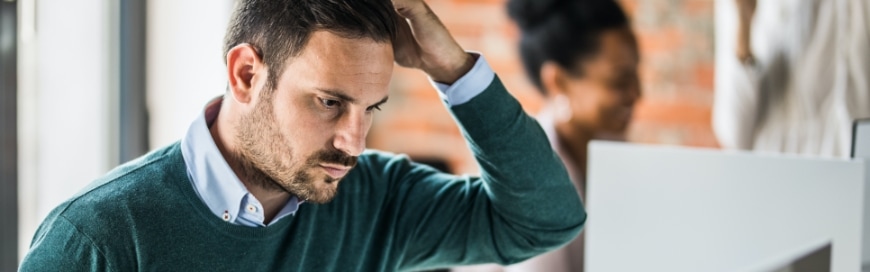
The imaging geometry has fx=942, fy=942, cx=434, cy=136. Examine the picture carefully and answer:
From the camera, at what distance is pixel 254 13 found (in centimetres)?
115

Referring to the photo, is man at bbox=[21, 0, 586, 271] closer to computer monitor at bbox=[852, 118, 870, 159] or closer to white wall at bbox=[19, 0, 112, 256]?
computer monitor at bbox=[852, 118, 870, 159]

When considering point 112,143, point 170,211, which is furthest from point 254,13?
point 112,143

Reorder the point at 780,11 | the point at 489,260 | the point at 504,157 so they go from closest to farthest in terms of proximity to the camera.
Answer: the point at 504,157
the point at 489,260
the point at 780,11

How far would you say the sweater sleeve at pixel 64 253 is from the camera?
104cm

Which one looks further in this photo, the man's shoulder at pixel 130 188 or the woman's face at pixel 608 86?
the woman's face at pixel 608 86

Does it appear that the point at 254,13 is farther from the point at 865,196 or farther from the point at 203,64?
the point at 203,64

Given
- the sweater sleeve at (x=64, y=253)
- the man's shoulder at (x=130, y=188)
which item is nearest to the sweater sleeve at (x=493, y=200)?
the man's shoulder at (x=130, y=188)

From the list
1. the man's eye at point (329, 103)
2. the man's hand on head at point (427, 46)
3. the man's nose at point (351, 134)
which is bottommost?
the man's nose at point (351, 134)

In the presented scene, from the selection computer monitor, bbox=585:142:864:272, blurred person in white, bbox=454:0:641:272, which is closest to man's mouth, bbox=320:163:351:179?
computer monitor, bbox=585:142:864:272

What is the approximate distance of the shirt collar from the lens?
115cm

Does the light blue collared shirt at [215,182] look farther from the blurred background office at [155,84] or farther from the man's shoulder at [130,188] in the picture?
the blurred background office at [155,84]

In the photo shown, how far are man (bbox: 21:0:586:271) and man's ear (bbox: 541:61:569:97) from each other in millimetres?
861

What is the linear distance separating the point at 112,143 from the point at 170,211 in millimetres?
1348

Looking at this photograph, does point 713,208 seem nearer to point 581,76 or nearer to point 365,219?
point 365,219
